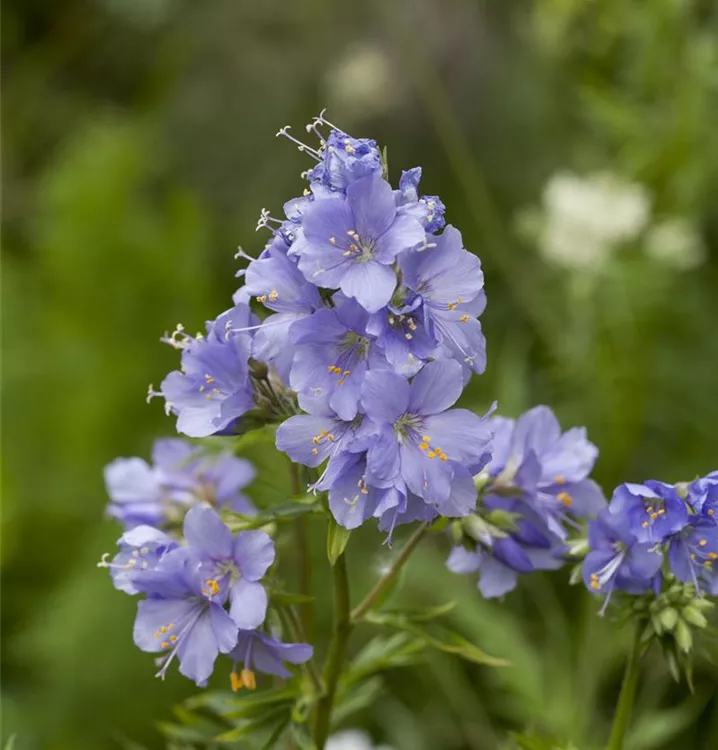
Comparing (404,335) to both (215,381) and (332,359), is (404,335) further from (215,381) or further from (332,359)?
(215,381)

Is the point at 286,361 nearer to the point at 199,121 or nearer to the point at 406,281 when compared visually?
the point at 406,281

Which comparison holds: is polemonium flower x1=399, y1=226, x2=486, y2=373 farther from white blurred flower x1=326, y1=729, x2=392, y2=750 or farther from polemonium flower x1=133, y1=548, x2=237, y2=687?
white blurred flower x1=326, y1=729, x2=392, y2=750

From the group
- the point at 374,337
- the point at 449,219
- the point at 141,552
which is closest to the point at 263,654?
the point at 141,552

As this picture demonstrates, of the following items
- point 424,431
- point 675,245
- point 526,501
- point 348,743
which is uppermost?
point 424,431

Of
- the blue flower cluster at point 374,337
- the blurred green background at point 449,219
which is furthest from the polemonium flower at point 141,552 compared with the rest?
the blurred green background at point 449,219

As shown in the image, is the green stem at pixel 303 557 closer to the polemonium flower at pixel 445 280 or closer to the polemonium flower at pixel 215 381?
the polemonium flower at pixel 215 381

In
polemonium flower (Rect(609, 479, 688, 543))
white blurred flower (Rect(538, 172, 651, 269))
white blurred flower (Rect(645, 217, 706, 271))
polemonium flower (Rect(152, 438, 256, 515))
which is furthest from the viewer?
white blurred flower (Rect(538, 172, 651, 269))

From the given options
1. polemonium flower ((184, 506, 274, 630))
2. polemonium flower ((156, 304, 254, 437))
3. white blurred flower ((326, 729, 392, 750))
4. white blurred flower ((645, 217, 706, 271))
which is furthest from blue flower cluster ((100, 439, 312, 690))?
white blurred flower ((645, 217, 706, 271))
